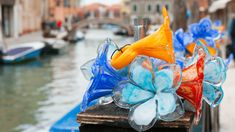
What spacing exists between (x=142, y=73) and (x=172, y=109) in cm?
18

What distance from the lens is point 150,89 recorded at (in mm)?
1976

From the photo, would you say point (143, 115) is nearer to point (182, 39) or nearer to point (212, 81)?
point (212, 81)

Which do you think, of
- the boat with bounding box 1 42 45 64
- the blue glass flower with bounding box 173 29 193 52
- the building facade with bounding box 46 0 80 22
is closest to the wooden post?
the blue glass flower with bounding box 173 29 193 52

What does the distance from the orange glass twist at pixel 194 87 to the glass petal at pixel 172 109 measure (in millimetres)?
127

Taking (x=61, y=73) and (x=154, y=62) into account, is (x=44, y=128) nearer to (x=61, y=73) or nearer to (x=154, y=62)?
(x=154, y=62)

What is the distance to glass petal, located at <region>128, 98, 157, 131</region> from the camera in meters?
1.89

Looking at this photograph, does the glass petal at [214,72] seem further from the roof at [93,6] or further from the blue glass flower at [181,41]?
the roof at [93,6]

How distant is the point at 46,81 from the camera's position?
1339 cm

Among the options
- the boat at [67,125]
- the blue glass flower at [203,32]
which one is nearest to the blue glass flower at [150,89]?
the boat at [67,125]

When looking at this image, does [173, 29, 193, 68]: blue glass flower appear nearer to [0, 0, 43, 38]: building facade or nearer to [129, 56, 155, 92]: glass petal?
[129, 56, 155, 92]: glass petal

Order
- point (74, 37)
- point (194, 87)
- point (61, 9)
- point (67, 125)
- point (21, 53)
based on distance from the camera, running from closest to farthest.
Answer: point (194, 87) < point (67, 125) < point (21, 53) < point (74, 37) < point (61, 9)

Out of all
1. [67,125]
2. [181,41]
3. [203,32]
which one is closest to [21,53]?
[67,125]

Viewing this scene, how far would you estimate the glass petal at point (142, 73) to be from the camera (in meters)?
1.96

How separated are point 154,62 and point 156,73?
5cm
